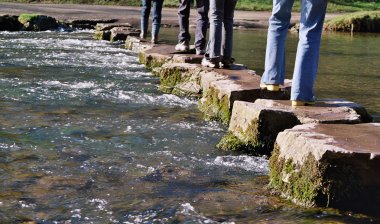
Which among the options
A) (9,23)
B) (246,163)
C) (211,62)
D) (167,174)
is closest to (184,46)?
(211,62)

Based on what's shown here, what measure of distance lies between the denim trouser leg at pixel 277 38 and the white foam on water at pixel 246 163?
3.12 feet

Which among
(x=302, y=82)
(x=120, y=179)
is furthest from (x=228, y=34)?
(x=120, y=179)

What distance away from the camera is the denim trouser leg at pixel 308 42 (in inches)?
170

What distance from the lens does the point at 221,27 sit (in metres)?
6.30

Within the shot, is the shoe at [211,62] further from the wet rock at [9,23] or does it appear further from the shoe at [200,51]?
the wet rock at [9,23]

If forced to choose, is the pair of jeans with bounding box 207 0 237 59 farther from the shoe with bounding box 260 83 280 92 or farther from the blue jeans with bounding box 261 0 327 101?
the blue jeans with bounding box 261 0 327 101

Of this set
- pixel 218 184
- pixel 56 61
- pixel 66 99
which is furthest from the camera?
pixel 56 61

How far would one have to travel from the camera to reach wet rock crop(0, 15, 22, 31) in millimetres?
15039

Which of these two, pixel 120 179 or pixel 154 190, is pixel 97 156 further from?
pixel 154 190

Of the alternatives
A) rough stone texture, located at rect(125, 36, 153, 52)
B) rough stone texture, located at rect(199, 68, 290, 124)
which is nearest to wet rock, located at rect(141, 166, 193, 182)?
rough stone texture, located at rect(199, 68, 290, 124)

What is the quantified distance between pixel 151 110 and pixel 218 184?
2.24 metres

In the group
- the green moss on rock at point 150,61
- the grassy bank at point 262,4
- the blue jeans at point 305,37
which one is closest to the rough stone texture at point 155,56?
the green moss on rock at point 150,61

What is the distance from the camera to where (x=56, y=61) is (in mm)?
9031

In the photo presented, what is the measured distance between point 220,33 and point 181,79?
94cm
